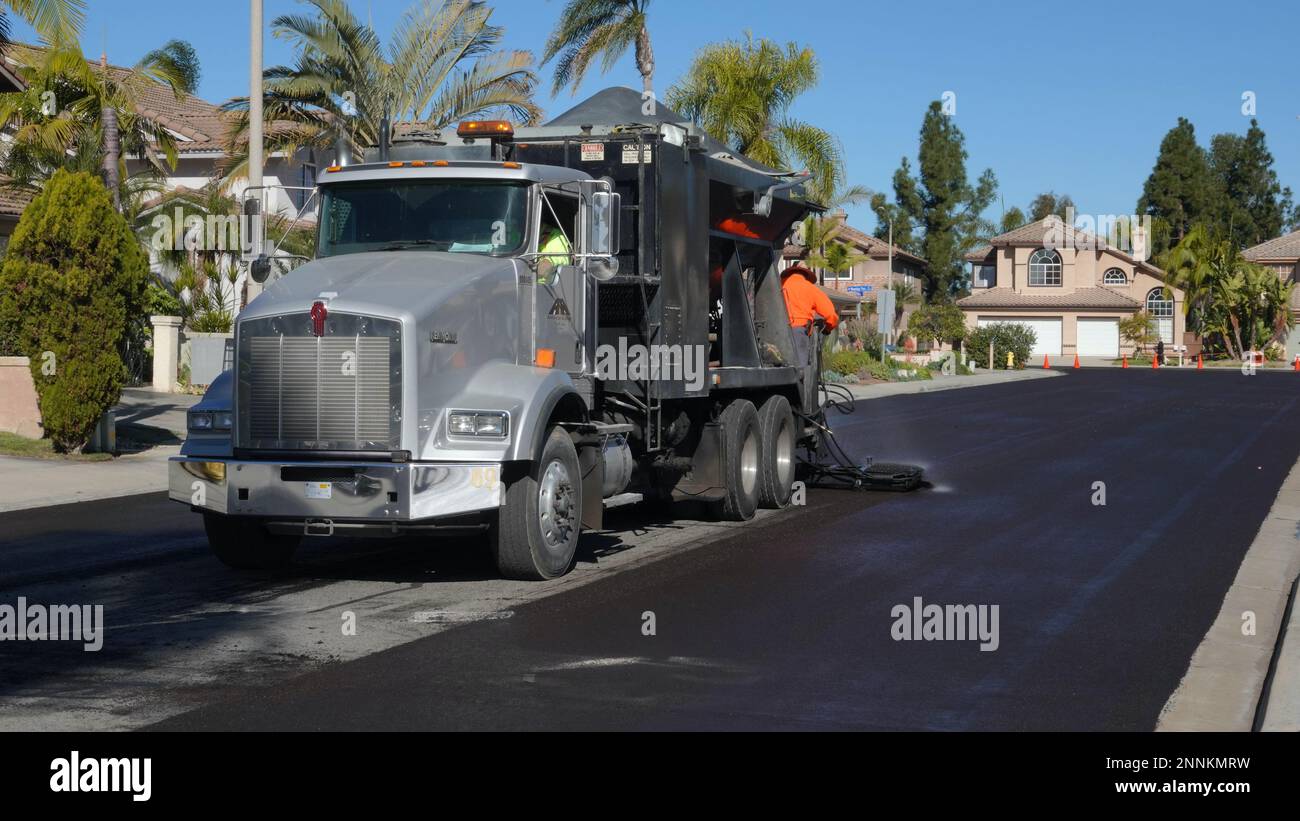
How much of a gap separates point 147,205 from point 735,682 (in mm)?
30742

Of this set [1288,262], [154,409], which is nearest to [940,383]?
[154,409]

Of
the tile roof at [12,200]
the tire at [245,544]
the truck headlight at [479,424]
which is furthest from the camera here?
the tile roof at [12,200]

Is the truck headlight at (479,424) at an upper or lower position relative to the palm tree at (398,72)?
lower

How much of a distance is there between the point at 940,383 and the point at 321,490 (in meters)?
41.9

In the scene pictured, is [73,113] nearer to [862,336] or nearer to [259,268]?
[259,268]

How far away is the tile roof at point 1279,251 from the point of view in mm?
90500

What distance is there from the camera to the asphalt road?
706 centimetres

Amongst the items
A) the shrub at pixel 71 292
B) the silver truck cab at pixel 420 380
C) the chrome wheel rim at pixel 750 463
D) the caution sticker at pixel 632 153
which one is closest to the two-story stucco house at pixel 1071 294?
the shrub at pixel 71 292

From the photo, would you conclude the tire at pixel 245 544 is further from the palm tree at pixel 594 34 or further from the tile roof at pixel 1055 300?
the tile roof at pixel 1055 300

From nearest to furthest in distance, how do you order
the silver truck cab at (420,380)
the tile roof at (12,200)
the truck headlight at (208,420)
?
the silver truck cab at (420,380)
the truck headlight at (208,420)
the tile roof at (12,200)

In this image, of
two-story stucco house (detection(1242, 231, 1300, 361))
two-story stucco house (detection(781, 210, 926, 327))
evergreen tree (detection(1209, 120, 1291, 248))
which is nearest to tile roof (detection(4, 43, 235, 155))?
two-story stucco house (detection(781, 210, 926, 327))

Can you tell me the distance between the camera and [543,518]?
1047 centimetres

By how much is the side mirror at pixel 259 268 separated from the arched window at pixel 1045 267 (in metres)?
84.3

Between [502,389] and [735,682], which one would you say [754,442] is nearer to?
[502,389]
